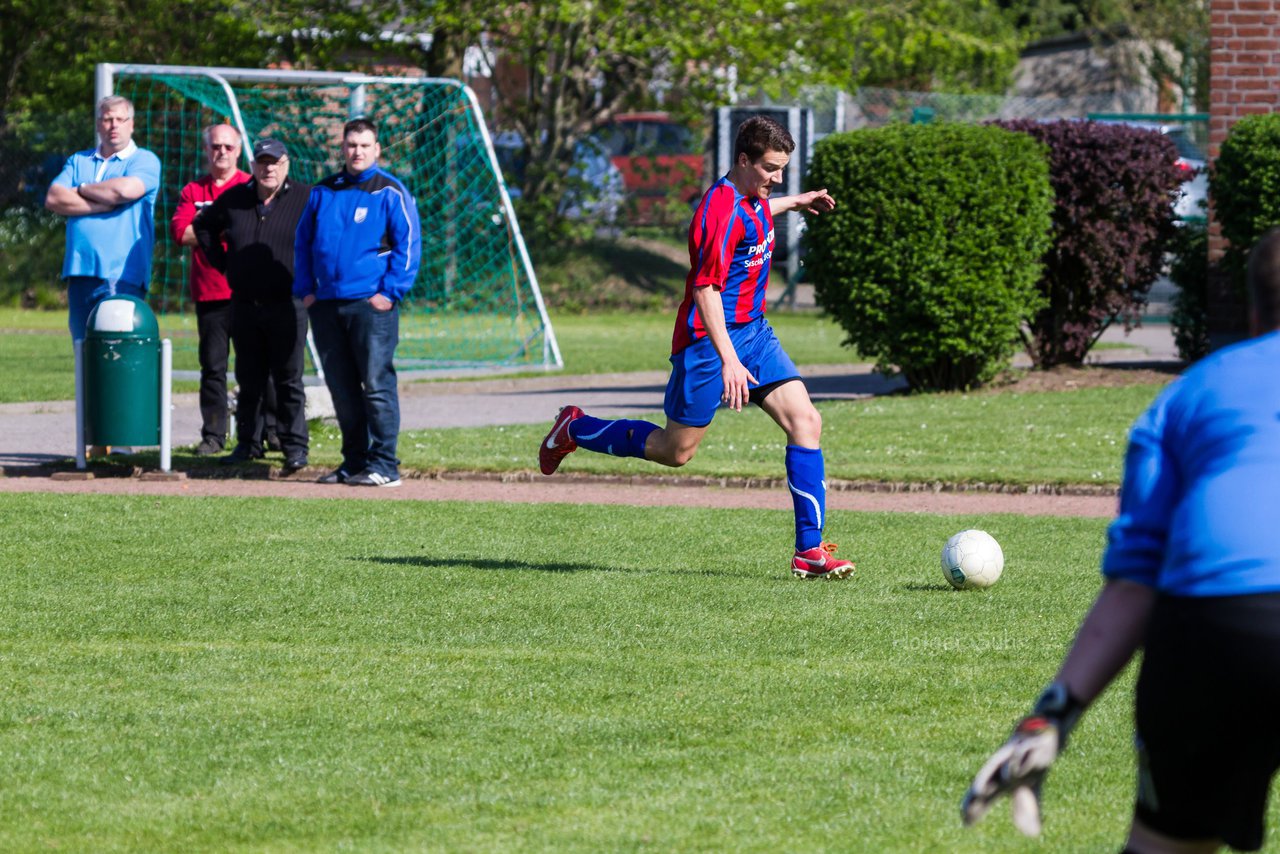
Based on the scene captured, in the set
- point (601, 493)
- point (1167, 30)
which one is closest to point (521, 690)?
point (601, 493)

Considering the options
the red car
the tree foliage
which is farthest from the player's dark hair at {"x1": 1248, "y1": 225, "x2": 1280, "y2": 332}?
the tree foliage

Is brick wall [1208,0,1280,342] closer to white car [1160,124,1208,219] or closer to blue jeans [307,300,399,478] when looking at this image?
white car [1160,124,1208,219]

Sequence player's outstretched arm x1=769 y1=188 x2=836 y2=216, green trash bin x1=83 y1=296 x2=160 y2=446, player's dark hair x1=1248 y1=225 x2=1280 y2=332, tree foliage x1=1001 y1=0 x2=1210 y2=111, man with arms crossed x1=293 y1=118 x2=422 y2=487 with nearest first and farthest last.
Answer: player's dark hair x1=1248 y1=225 x2=1280 y2=332
player's outstretched arm x1=769 y1=188 x2=836 y2=216
man with arms crossed x1=293 y1=118 x2=422 y2=487
green trash bin x1=83 y1=296 x2=160 y2=446
tree foliage x1=1001 y1=0 x2=1210 y2=111

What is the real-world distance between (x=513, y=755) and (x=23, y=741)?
4.67 ft

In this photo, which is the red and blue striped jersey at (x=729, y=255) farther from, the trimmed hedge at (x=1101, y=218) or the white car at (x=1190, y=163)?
the white car at (x=1190, y=163)

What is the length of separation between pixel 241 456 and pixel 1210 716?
389 inches

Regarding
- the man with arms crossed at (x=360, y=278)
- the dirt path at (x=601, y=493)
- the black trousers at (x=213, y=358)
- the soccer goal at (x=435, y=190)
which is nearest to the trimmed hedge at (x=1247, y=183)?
the dirt path at (x=601, y=493)

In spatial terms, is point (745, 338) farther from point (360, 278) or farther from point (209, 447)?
point (209, 447)

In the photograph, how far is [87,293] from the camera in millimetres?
12227

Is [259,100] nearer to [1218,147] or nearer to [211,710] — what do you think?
[1218,147]

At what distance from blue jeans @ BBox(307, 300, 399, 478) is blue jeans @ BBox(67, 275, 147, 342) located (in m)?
1.70

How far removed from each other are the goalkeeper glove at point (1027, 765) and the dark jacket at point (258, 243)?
→ 30.5 ft

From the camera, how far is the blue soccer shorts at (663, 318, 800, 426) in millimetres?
7965

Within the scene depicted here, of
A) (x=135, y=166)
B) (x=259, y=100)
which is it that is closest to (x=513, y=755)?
(x=135, y=166)
